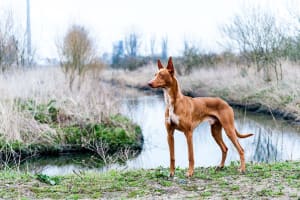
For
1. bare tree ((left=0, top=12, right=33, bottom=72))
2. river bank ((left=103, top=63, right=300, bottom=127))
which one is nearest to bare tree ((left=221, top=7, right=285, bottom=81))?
river bank ((left=103, top=63, right=300, bottom=127))

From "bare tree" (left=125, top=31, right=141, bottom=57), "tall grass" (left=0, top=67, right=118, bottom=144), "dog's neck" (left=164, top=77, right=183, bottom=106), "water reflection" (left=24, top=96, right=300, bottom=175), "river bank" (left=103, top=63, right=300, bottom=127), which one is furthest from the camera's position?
"bare tree" (left=125, top=31, right=141, bottom=57)

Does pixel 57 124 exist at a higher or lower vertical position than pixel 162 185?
lower

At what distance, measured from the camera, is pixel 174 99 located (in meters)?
5.14

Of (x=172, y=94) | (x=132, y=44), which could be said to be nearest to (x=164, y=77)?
(x=172, y=94)

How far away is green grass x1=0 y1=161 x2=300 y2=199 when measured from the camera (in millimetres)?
4504

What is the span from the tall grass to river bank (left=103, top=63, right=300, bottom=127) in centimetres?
507

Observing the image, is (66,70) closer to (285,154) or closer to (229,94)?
(229,94)

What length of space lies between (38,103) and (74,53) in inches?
238

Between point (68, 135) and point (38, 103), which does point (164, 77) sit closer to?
point (68, 135)

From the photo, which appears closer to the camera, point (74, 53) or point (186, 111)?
point (186, 111)

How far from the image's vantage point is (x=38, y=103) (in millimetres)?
12508

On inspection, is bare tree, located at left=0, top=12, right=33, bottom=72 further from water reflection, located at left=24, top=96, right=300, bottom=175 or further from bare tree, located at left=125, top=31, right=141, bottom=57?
bare tree, located at left=125, top=31, right=141, bottom=57

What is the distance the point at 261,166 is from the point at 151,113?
35.7 feet

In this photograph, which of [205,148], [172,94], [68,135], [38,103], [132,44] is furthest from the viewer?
[132,44]
